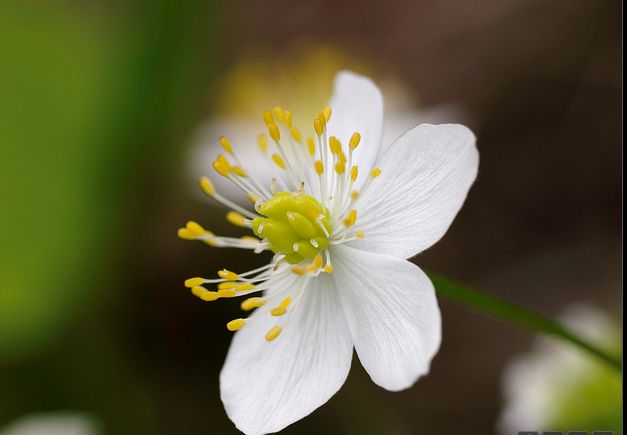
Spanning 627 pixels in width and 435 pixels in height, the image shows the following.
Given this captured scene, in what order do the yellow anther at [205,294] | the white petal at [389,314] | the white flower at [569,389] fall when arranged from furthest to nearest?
the white flower at [569,389], the yellow anther at [205,294], the white petal at [389,314]

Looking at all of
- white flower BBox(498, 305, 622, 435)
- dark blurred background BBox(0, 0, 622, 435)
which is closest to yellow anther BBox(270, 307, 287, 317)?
white flower BBox(498, 305, 622, 435)

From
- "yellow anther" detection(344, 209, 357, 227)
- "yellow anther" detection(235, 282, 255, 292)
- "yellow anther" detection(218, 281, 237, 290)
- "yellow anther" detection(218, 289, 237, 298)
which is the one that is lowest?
"yellow anther" detection(235, 282, 255, 292)

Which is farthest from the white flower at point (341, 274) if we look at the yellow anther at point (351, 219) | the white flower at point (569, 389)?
the white flower at point (569, 389)

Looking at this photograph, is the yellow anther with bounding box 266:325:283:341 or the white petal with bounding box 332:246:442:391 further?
the yellow anther with bounding box 266:325:283:341

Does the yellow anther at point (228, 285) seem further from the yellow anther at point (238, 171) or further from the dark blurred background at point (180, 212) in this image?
the dark blurred background at point (180, 212)

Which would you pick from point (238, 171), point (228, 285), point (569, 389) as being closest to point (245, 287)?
point (228, 285)

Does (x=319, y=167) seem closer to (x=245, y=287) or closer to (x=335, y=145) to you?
(x=335, y=145)

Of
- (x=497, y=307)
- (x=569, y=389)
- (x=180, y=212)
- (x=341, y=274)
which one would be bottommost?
(x=569, y=389)

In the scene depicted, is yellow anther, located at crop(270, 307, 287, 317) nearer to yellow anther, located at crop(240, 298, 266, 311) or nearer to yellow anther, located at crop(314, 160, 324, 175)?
yellow anther, located at crop(240, 298, 266, 311)
